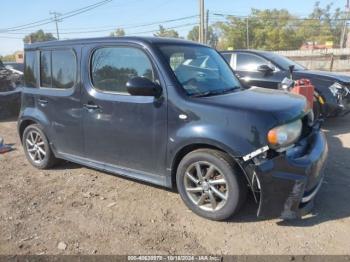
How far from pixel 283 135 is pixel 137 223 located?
1.72m

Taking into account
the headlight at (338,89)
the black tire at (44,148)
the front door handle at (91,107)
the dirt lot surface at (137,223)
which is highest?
the front door handle at (91,107)

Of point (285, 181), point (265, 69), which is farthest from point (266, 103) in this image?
point (265, 69)

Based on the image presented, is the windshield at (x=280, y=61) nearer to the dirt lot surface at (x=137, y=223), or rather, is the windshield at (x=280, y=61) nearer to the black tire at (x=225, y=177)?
the dirt lot surface at (x=137, y=223)

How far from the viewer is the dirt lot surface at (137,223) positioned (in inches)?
131

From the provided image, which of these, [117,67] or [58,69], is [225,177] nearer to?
[117,67]

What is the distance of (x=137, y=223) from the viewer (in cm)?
381

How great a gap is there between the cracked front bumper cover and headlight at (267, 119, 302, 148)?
0.09m

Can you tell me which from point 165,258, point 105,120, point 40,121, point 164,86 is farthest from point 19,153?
point 165,258

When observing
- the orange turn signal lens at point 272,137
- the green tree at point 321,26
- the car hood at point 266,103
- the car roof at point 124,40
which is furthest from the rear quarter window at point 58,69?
the green tree at point 321,26

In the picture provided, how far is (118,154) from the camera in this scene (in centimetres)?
438

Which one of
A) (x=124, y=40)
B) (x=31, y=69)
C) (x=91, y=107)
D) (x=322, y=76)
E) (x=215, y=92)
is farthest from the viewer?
(x=322, y=76)

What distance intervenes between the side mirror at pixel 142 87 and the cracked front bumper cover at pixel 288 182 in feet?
4.33

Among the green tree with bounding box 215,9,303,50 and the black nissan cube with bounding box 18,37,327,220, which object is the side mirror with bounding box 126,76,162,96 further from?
the green tree with bounding box 215,9,303,50

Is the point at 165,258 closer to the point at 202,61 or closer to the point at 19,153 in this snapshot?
the point at 202,61
